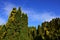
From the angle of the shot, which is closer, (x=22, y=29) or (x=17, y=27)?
(x=22, y=29)

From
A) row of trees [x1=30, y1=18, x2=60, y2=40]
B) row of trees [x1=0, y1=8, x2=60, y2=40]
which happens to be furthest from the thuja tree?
row of trees [x1=30, y1=18, x2=60, y2=40]

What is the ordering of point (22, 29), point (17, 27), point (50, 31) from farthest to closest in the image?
point (50, 31) < point (17, 27) < point (22, 29)

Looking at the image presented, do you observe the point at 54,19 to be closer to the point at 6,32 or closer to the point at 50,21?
the point at 50,21

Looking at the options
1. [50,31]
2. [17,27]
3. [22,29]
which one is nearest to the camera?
[22,29]

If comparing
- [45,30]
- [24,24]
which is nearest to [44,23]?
[45,30]

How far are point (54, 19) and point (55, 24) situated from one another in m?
1.08

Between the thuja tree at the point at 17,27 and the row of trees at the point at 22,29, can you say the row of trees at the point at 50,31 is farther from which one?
the thuja tree at the point at 17,27

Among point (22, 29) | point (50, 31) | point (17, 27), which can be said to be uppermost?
point (17, 27)

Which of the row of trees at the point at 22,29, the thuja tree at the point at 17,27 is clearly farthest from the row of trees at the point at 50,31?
the thuja tree at the point at 17,27

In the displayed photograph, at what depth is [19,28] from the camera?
48062mm

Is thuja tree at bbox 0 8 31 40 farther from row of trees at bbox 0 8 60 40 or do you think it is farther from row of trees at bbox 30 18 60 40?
row of trees at bbox 30 18 60 40

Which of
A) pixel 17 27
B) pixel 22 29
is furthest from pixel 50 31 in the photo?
pixel 17 27

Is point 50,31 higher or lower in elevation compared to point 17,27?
lower

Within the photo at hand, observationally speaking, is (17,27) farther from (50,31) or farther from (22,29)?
(50,31)
